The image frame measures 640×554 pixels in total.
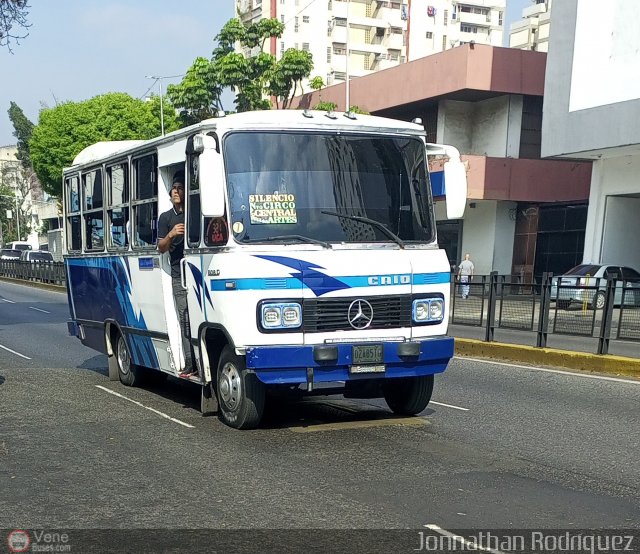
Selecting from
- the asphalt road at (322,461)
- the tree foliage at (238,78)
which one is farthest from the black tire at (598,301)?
the tree foliage at (238,78)

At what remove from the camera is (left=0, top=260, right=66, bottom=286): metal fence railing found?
130 ft

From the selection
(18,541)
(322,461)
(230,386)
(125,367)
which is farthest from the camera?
(125,367)

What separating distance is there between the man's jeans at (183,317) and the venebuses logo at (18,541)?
3.89 metres

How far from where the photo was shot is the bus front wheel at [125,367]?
10859 mm

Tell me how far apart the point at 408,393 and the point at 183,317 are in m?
2.46

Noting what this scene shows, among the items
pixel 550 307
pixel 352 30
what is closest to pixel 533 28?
pixel 352 30

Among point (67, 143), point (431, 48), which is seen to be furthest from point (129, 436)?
point (431, 48)

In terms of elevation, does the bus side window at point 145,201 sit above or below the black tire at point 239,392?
above

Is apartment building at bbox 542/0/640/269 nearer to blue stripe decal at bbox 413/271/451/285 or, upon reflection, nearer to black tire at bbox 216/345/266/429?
blue stripe decal at bbox 413/271/451/285

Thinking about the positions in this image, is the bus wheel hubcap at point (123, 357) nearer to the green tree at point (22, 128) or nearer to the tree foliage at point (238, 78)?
the tree foliage at point (238, 78)

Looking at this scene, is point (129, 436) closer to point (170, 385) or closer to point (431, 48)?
point (170, 385)

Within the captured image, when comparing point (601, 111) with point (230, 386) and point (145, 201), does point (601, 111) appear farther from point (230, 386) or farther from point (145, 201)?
point (230, 386)

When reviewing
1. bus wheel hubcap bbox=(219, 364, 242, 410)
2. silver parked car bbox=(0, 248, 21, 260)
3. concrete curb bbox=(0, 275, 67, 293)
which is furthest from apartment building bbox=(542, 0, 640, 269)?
silver parked car bbox=(0, 248, 21, 260)

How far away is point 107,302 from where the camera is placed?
36.7ft
